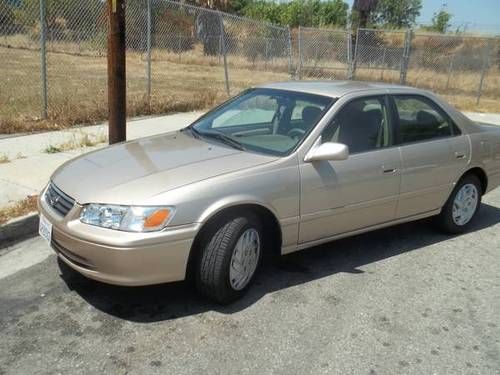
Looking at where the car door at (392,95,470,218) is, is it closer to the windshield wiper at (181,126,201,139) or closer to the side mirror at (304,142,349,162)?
the side mirror at (304,142,349,162)

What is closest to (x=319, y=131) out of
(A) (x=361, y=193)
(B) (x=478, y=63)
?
(A) (x=361, y=193)

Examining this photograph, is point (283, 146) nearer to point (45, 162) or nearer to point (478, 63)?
point (45, 162)

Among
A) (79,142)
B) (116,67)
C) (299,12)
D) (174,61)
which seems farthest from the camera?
(299,12)

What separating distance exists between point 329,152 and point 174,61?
18.1 meters

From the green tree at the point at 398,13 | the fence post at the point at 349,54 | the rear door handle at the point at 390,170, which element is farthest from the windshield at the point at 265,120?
the green tree at the point at 398,13

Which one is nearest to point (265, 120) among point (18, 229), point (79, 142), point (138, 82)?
point (18, 229)

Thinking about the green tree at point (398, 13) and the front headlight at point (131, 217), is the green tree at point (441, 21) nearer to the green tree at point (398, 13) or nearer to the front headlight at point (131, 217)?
the green tree at point (398, 13)

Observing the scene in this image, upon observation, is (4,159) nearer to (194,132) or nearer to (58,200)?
(194,132)

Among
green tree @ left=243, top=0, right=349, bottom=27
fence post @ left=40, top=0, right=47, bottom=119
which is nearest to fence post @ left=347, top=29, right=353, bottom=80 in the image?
fence post @ left=40, top=0, right=47, bottom=119

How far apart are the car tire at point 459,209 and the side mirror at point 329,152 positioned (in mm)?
1851

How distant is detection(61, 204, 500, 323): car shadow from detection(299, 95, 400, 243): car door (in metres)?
0.35

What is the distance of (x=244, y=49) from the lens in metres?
19.5

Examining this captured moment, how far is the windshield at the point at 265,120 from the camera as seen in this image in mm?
4246

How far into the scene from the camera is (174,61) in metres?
21.2
